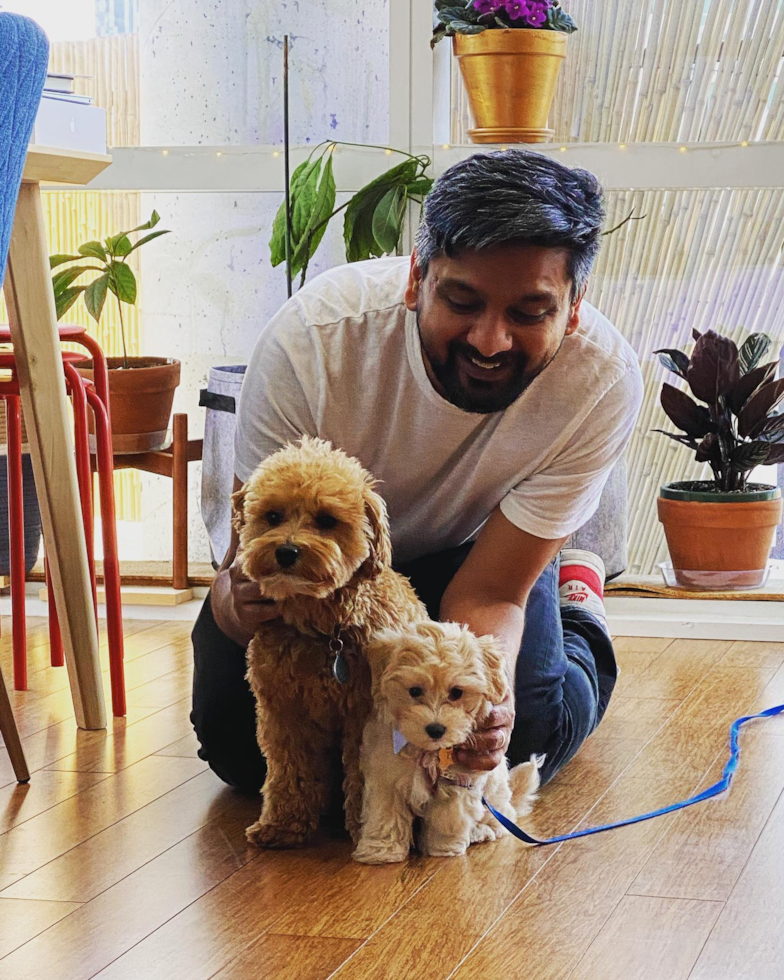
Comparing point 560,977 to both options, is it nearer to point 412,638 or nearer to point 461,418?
point 412,638

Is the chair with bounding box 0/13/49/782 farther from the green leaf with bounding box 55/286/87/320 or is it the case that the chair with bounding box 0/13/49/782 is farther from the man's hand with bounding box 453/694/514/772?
the green leaf with bounding box 55/286/87/320

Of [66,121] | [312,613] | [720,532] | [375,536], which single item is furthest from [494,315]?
[720,532]

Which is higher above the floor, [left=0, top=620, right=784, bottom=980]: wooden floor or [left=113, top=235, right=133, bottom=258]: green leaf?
Result: [left=113, top=235, right=133, bottom=258]: green leaf

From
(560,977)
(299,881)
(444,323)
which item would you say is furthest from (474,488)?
(560,977)

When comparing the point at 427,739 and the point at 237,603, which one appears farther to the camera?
the point at 237,603

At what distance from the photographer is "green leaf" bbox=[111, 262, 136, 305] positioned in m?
3.01

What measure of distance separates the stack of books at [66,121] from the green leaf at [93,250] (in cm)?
84

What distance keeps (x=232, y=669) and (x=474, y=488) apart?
419 mm

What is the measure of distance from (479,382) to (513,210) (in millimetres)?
220

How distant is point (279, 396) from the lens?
1753mm

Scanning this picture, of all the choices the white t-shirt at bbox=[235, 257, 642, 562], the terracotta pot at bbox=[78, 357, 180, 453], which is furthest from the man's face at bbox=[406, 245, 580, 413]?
the terracotta pot at bbox=[78, 357, 180, 453]

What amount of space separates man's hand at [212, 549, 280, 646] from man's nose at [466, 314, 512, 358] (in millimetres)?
360

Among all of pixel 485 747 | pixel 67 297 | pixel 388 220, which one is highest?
pixel 388 220

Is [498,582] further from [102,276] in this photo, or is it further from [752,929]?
[102,276]
